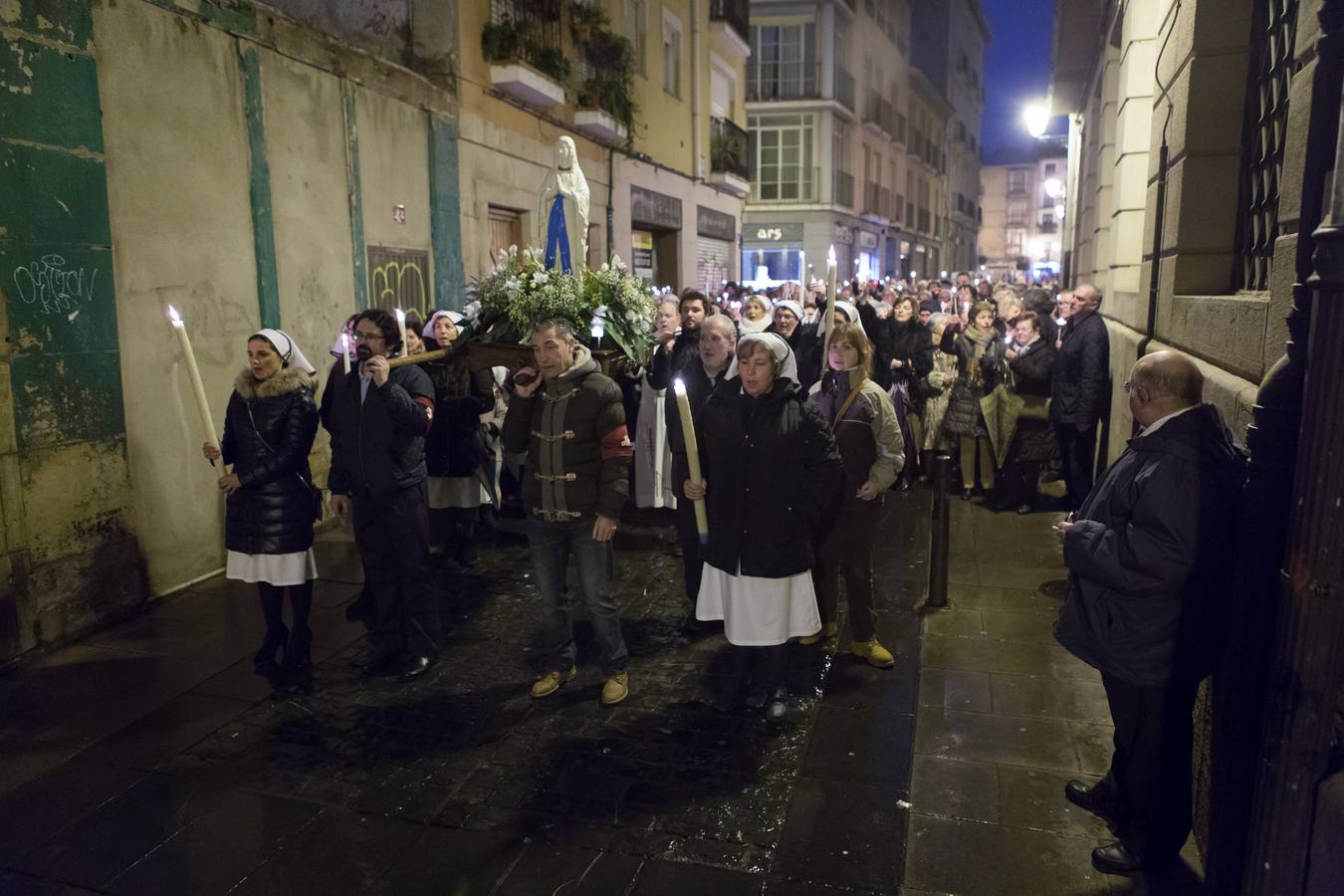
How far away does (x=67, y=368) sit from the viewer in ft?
19.5

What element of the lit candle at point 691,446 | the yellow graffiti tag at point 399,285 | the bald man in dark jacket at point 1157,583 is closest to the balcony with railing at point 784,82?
the yellow graffiti tag at point 399,285

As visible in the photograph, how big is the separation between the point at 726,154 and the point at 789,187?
1304 cm

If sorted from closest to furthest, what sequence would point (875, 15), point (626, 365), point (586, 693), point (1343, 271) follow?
point (1343, 271)
point (586, 693)
point (626, 365)
point (875, 15)

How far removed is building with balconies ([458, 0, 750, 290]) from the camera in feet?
38.2

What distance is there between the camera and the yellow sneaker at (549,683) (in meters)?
5.10

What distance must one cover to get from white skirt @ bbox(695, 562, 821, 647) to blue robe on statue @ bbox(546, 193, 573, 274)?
3721mm

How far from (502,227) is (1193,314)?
893cm

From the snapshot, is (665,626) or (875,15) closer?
(665,626)

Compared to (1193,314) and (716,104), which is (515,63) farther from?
(716,104)

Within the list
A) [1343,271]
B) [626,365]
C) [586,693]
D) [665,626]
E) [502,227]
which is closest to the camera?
[1343,271]

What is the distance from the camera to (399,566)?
5.48 metres

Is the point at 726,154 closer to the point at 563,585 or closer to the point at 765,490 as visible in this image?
the point at 563,585

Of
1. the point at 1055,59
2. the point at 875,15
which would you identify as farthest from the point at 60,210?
the point at 875,15

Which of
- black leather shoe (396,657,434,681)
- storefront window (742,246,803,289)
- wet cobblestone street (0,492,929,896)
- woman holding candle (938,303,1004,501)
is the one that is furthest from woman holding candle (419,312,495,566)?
storefront window (742,246,803,289)
